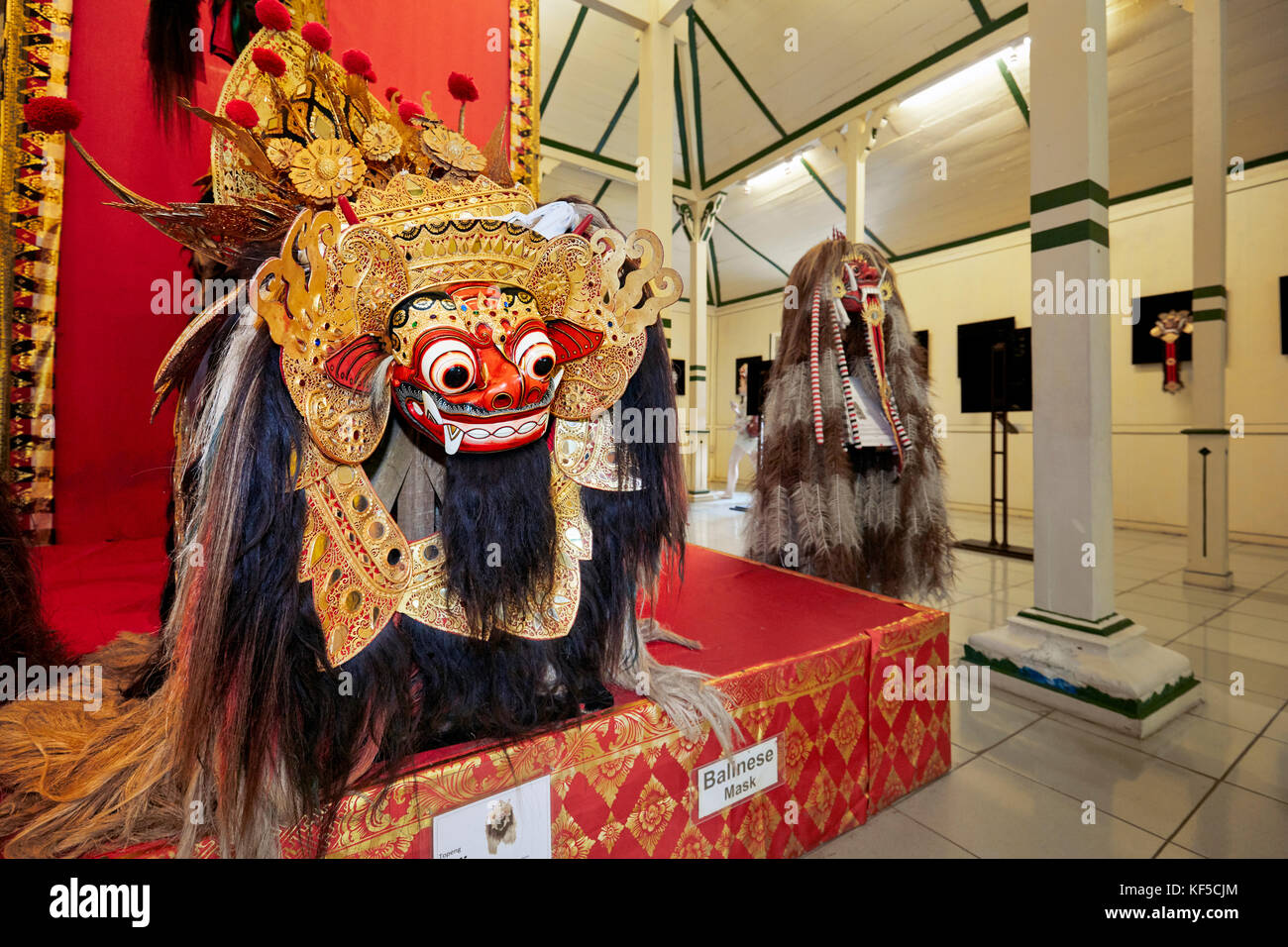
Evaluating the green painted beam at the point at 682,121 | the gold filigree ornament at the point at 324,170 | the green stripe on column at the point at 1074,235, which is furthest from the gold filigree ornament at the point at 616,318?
the green painted beam at the point at 682,121

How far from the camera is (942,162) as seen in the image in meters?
5.70

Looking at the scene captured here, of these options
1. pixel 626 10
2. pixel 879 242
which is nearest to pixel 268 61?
pixel 626 10

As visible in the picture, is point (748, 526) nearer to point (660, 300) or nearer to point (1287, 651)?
point (660, 300)

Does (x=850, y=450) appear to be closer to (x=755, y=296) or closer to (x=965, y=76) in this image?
(x=965, y=76)

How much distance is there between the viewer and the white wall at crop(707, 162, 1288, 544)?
15.8ft

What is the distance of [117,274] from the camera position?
1.87 meters

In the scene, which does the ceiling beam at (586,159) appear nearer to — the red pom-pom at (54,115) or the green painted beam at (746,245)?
the green painted beam at (746,245)

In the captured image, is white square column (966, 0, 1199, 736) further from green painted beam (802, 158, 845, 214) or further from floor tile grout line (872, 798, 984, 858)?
green painted beam (802, 158, 845, 214)

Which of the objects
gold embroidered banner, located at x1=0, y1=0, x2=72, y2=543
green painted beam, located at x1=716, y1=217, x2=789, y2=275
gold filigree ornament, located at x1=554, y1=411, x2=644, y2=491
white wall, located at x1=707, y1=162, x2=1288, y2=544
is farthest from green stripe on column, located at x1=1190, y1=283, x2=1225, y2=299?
green painted beam, located at x1=716, y1=217, x2=789, y2=275

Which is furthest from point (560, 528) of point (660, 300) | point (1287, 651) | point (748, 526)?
point (1287, 651)

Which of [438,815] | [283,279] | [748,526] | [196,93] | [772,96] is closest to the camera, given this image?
[283,279]

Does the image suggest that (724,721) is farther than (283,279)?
Yes

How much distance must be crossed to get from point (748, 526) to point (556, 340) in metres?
1.60

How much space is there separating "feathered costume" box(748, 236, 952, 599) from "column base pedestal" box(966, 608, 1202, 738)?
32 centimetres
